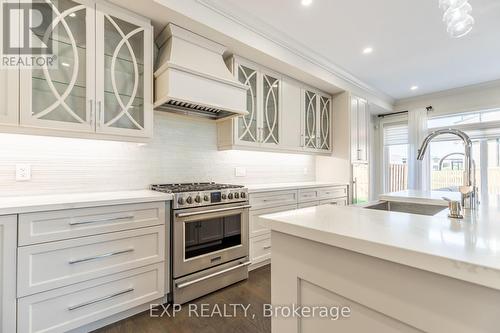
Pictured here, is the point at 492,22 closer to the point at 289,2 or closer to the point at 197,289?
the point at 289,2

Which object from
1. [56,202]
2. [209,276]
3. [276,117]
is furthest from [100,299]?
[276,117]

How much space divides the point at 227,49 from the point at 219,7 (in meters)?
0.44

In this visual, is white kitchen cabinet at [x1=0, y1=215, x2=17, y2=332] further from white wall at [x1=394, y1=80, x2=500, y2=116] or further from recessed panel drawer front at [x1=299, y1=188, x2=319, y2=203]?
white wall at [x1=394, y1=80, x2=500, y2=116]

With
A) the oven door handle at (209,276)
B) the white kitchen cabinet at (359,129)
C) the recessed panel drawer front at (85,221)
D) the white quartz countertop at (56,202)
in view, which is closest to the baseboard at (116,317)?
the oven door handle at (209,276)

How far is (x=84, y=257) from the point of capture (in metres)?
1.56

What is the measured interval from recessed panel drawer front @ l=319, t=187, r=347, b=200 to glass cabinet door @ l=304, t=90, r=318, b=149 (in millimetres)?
694

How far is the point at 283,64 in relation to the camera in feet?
9.45

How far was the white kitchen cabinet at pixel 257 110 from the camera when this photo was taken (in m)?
2.72

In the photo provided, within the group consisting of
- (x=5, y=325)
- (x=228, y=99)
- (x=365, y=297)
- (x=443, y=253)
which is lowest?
(x=5, y=325)

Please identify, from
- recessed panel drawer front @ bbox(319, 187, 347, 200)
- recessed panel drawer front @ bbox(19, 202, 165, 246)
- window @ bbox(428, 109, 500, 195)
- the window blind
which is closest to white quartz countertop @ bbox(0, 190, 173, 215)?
recessed panel drawer front @ bbox(19, 202, 165, 246)

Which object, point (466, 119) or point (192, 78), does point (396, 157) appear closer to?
point (466, 119)

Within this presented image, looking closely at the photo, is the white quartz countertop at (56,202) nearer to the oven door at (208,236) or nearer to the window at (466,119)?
the oven door at (208,236)

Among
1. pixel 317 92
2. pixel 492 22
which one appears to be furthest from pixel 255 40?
pixel 492 22

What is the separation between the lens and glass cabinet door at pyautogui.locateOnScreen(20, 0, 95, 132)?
159cm
